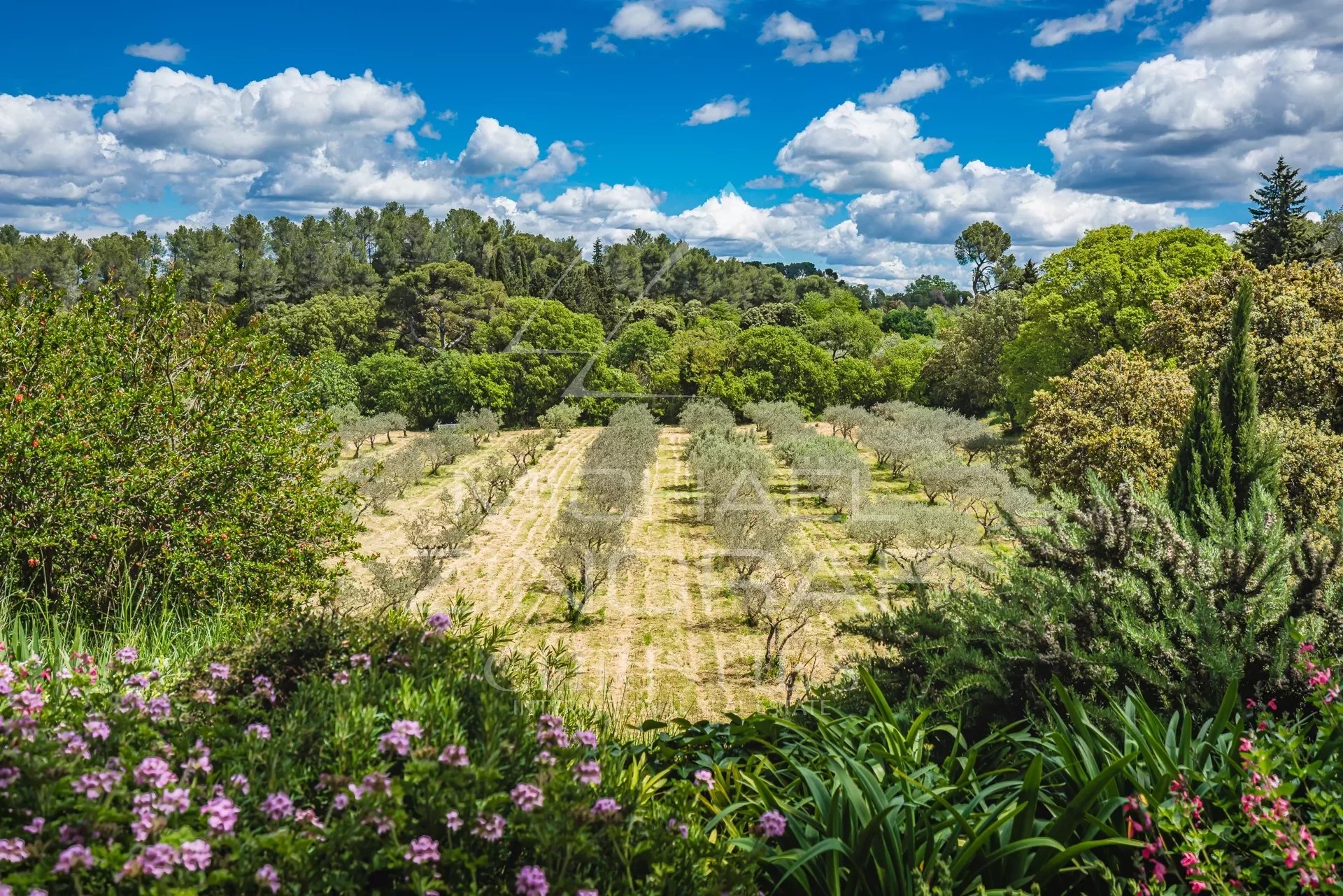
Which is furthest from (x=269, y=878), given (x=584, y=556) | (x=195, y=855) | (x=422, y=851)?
(x=584, y=556)

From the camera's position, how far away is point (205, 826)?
5.88 feet

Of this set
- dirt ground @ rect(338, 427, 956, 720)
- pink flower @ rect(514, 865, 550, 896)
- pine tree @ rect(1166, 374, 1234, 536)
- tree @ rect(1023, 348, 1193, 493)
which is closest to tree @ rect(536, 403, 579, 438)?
dirt ground @ rect(338, 427, 956, 720)

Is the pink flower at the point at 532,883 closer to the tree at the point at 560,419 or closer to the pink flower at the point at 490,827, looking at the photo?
the pink flower at the point at 490,827

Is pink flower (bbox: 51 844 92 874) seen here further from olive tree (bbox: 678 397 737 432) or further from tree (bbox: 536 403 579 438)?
tree (bbox: 536 403 579 438)

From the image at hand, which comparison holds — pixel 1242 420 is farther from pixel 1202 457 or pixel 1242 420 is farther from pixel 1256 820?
pixel 1256 820

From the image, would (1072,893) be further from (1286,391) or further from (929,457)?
(929,457)

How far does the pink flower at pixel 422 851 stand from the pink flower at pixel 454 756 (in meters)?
0.19

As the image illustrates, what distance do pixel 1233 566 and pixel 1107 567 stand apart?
0.55m

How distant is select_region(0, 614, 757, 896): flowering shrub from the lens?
1.68 m

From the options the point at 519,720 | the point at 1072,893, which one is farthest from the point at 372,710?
the point at 1072,893

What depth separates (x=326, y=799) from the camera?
204 centimetres

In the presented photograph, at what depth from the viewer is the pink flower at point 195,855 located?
159 centimetres

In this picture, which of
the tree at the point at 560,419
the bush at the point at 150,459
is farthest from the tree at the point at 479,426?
the bush at the point at 150,459

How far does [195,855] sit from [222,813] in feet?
0.32
